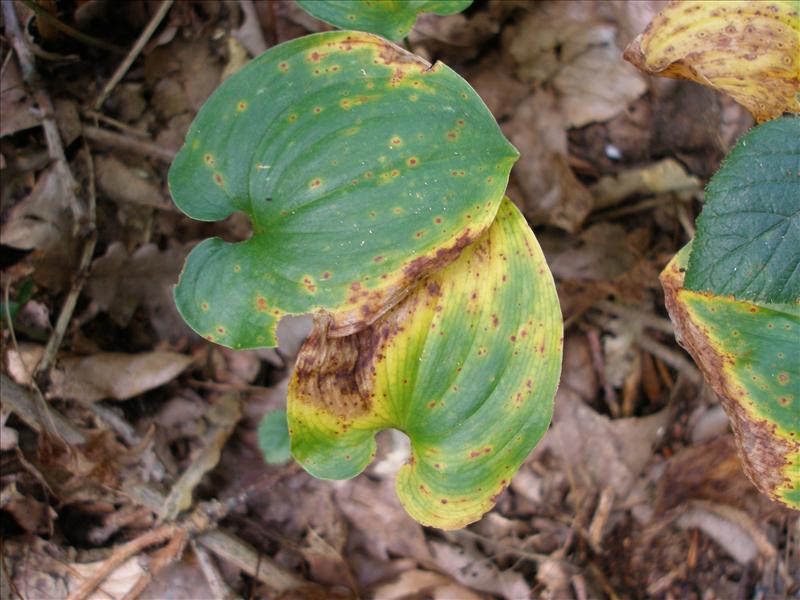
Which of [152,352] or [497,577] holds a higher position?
[152,352]

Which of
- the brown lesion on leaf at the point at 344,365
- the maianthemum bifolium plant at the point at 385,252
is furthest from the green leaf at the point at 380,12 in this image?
the brown lesion on leaf at the point at 344,365

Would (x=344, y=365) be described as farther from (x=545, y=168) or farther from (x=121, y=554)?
(x=545, y=168)

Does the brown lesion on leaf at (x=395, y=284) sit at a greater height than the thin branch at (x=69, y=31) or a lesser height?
lesser

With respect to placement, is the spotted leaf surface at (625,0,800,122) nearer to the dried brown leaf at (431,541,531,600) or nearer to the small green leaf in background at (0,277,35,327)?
the dried brown leaf at (431,541,531,600)

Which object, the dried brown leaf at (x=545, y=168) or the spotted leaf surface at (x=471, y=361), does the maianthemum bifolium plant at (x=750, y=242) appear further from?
the dried brown leaf at (x=545, y=168)

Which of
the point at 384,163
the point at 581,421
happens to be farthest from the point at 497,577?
the point at 384,163

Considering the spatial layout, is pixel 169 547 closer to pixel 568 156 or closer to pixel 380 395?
pixel 380 395

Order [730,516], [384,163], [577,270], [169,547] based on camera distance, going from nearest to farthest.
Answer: [384,163]
[169,547]
[730,516]
[577,270]

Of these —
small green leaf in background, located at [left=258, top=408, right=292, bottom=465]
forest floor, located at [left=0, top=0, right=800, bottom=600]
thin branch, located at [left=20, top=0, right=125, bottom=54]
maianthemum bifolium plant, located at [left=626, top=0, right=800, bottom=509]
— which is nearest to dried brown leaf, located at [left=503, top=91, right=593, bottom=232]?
forest floor, located at [left=0, top=0, right=800, bottom=600]
